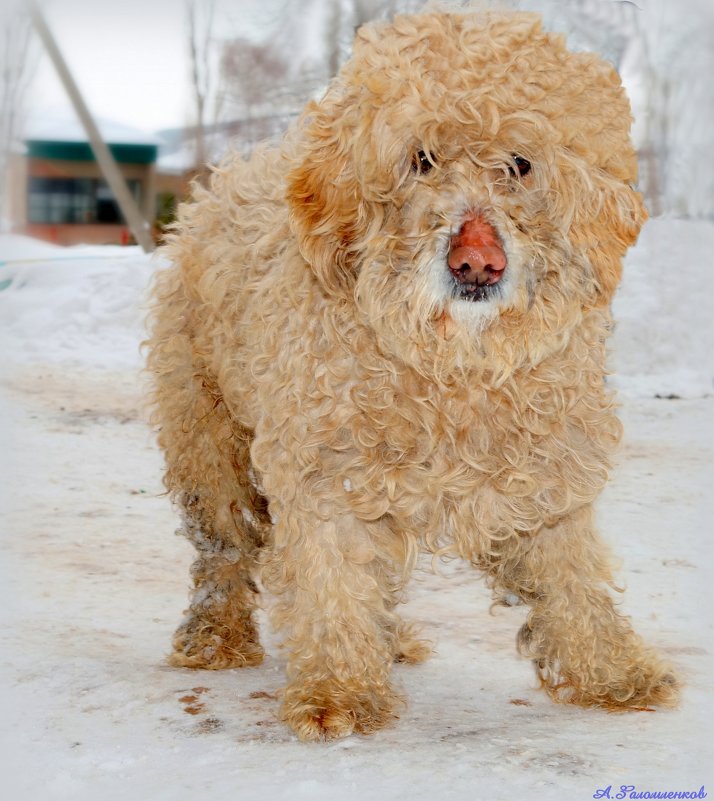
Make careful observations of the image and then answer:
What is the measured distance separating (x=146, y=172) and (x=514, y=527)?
7704mm

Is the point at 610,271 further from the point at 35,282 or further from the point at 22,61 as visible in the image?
the point at 35,282

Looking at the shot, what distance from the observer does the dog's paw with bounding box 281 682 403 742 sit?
→ 405 centimetres

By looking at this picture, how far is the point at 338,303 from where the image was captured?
395cm

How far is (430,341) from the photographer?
365cm

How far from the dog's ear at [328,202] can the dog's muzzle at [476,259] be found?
42 cm

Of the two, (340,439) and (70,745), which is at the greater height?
(340,439)

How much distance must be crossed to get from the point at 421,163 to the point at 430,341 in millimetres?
547

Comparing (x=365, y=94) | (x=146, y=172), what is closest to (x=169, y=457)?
(x=365, y=94)

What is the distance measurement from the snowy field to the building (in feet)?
5.77

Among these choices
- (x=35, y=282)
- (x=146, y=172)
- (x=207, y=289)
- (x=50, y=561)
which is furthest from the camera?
(x=35, y=282)

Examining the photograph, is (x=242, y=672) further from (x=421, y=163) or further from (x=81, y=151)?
(x=81, y=151)

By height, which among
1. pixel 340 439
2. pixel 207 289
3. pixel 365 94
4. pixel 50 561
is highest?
pixel 365 94

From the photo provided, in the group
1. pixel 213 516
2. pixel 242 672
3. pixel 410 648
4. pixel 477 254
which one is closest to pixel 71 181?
pixel 213 516

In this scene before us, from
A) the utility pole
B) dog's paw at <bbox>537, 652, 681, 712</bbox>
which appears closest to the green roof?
the utility pole
